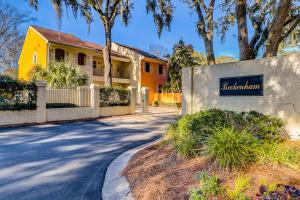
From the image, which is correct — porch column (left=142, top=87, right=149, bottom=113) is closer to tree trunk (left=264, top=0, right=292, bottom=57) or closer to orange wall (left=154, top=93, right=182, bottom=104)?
orange wall (left=154, top=93, right=182, bottom=104)

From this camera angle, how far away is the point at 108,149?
24.2 feet

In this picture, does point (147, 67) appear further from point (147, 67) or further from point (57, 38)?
point (57, 38)

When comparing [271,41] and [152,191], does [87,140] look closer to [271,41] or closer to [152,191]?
[152,191]

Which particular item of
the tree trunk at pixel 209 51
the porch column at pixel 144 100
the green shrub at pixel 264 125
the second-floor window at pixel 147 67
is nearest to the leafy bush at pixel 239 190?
the green shrub at pixel 264 125

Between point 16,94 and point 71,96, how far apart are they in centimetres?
336

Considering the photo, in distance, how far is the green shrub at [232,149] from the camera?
397cm

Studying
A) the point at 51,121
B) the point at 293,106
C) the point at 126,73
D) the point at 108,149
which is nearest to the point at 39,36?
the point at 126,73

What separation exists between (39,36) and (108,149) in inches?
824

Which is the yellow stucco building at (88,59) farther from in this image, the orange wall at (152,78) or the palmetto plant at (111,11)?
the palmetto plant at (111,11)

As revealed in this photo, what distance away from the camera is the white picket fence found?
14.0 metres

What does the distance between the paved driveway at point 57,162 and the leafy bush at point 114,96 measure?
6905 millimetres

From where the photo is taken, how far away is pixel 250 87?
776cm

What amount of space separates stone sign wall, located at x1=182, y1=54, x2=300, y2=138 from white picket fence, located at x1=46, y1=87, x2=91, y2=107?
8.09 m

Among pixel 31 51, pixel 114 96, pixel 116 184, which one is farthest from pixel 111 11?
pixel 116 184
